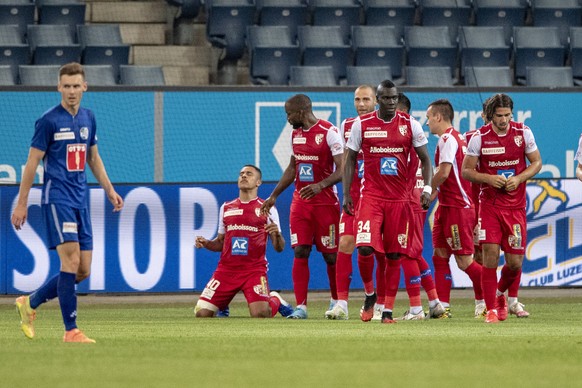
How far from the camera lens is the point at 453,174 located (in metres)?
13.1

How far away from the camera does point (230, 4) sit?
19797mm

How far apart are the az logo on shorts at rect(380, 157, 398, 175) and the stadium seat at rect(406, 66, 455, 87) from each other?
7993mm

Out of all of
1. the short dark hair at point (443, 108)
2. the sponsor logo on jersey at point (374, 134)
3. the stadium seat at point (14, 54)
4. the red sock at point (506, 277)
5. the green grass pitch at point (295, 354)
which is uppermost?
the stadium seat at point (14, 54)

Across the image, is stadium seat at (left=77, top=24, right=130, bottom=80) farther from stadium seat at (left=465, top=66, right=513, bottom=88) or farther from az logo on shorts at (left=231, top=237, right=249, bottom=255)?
az logo on shorts at (left=231, top=237, right=249, bottom=255)

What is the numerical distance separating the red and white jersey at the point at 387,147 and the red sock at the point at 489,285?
1.18m

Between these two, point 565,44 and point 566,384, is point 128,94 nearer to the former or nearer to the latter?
point 565,44

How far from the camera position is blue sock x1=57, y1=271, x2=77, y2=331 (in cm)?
894

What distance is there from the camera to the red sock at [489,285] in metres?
12.0

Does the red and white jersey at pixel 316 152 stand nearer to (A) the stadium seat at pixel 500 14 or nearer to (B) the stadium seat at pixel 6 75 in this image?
(B) the stadium seat at pixel 6 75

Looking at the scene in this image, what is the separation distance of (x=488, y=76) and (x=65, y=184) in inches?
453

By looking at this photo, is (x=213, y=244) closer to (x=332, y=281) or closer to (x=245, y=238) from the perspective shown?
(x=245, y=238)

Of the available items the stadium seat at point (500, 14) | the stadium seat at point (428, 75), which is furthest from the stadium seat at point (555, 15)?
the stadium seat at point (428, 75)

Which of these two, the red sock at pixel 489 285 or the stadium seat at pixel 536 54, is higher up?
the stadium seat at pixel 536 54

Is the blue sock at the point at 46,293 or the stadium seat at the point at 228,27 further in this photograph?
the stadium seat at the point at 228,27
